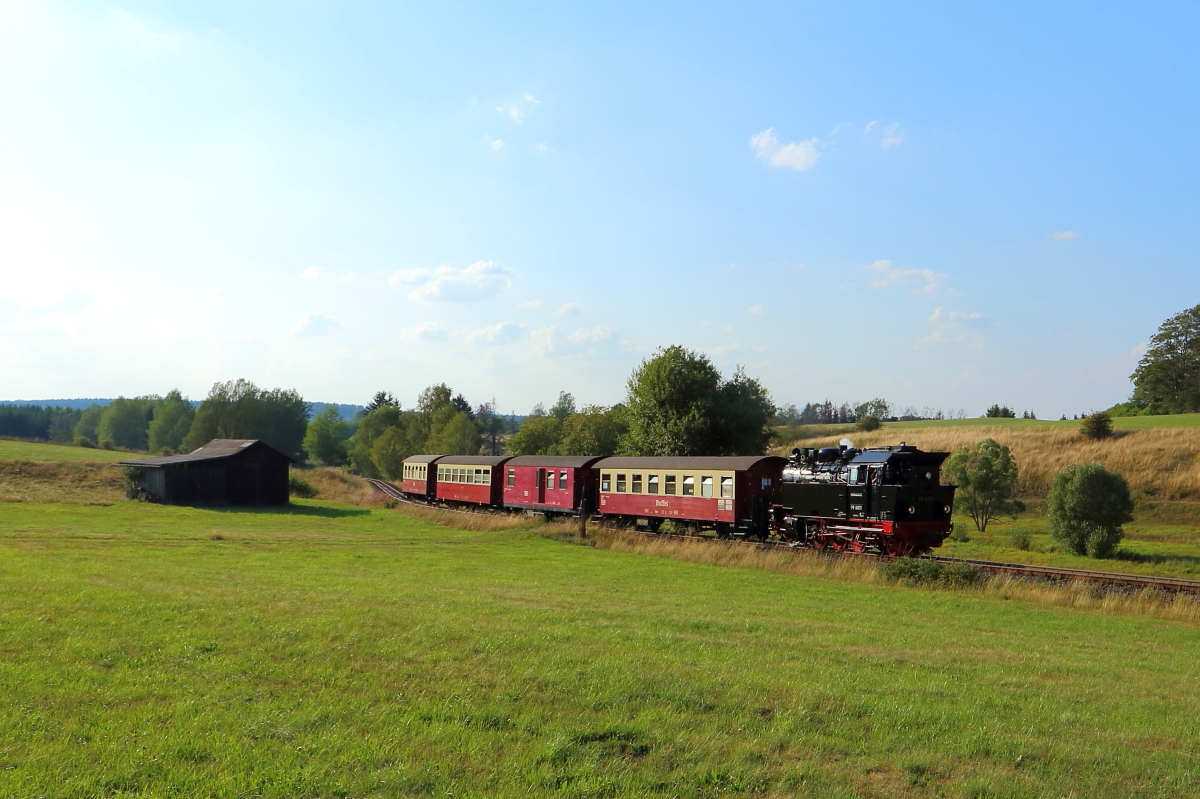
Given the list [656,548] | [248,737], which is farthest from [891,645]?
[656,548]

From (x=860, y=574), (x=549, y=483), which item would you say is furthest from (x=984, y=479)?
(x=860, y=574)

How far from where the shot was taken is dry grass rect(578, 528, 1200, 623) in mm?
18312

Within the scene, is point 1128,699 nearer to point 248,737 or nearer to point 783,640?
point 783,640

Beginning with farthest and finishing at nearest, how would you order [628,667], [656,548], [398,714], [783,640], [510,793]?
[656,548] → [783,640] → [628,667] → [398,714] → [510,793]

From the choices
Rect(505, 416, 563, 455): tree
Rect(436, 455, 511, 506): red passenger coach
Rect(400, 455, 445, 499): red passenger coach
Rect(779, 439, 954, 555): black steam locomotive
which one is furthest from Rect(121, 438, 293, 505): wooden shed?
Rect(779, 439, 954, 555): black steam locomotive

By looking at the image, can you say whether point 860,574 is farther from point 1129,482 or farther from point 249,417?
point 249,417

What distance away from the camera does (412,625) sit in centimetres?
1156

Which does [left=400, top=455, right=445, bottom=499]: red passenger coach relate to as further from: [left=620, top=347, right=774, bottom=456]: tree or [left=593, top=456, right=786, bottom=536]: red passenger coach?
[left=593, top=456, right=786, bottom=536]: red passenger coach

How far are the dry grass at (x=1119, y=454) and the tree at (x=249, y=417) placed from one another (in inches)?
3384

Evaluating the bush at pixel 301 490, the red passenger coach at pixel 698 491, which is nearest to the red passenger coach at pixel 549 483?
the red passenger coach at pixel 698 491

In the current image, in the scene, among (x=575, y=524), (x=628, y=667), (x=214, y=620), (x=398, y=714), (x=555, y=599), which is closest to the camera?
(x=398, y=714)

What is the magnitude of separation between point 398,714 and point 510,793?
193cm

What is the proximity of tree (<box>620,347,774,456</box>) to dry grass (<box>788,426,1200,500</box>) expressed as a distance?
6.11 m

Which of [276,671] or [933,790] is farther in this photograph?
[276,671]
